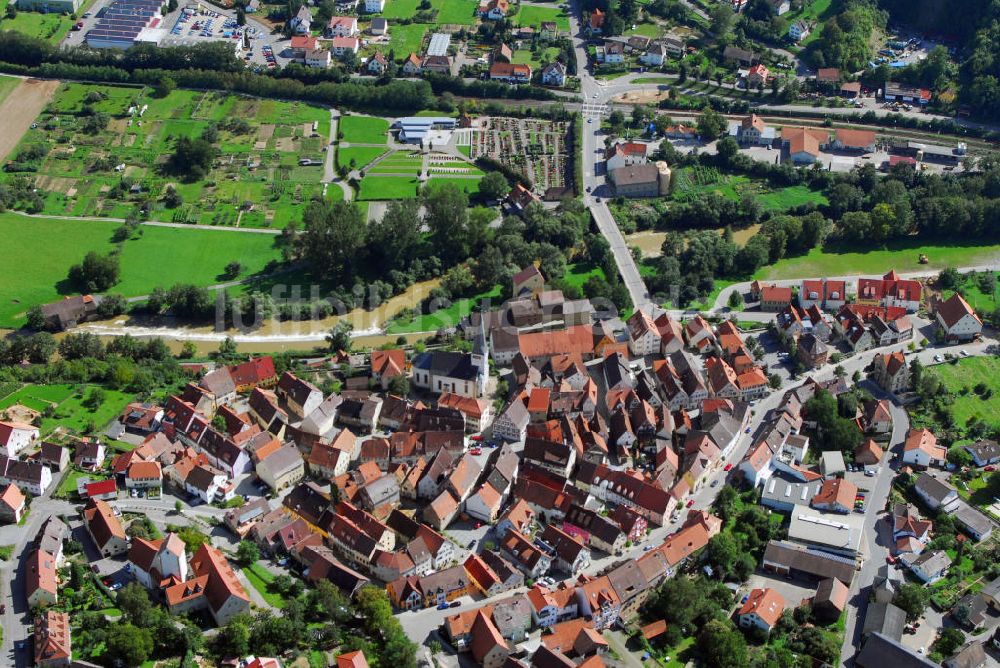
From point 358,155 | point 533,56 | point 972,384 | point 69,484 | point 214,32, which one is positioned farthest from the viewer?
point 214,32

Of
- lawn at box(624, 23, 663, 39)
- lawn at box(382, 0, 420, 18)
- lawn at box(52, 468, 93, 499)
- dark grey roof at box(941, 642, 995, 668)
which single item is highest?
lawn at box(382, 0, 420, 18)

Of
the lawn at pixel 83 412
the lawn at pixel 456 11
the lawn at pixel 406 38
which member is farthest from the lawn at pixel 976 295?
the lawn at pixel 456 11

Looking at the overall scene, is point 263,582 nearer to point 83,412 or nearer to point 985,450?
point 83,412

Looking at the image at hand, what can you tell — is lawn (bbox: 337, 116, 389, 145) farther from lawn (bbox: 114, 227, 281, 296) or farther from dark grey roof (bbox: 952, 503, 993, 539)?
dark grey roof (bbox: 952, 503, 993, 539)

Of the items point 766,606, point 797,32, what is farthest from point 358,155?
point 766,606

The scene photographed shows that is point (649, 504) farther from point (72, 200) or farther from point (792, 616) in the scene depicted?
point (72, 200)

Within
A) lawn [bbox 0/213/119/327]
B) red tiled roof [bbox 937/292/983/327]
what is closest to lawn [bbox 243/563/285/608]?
lawn [bbox 0/213/119/327]
